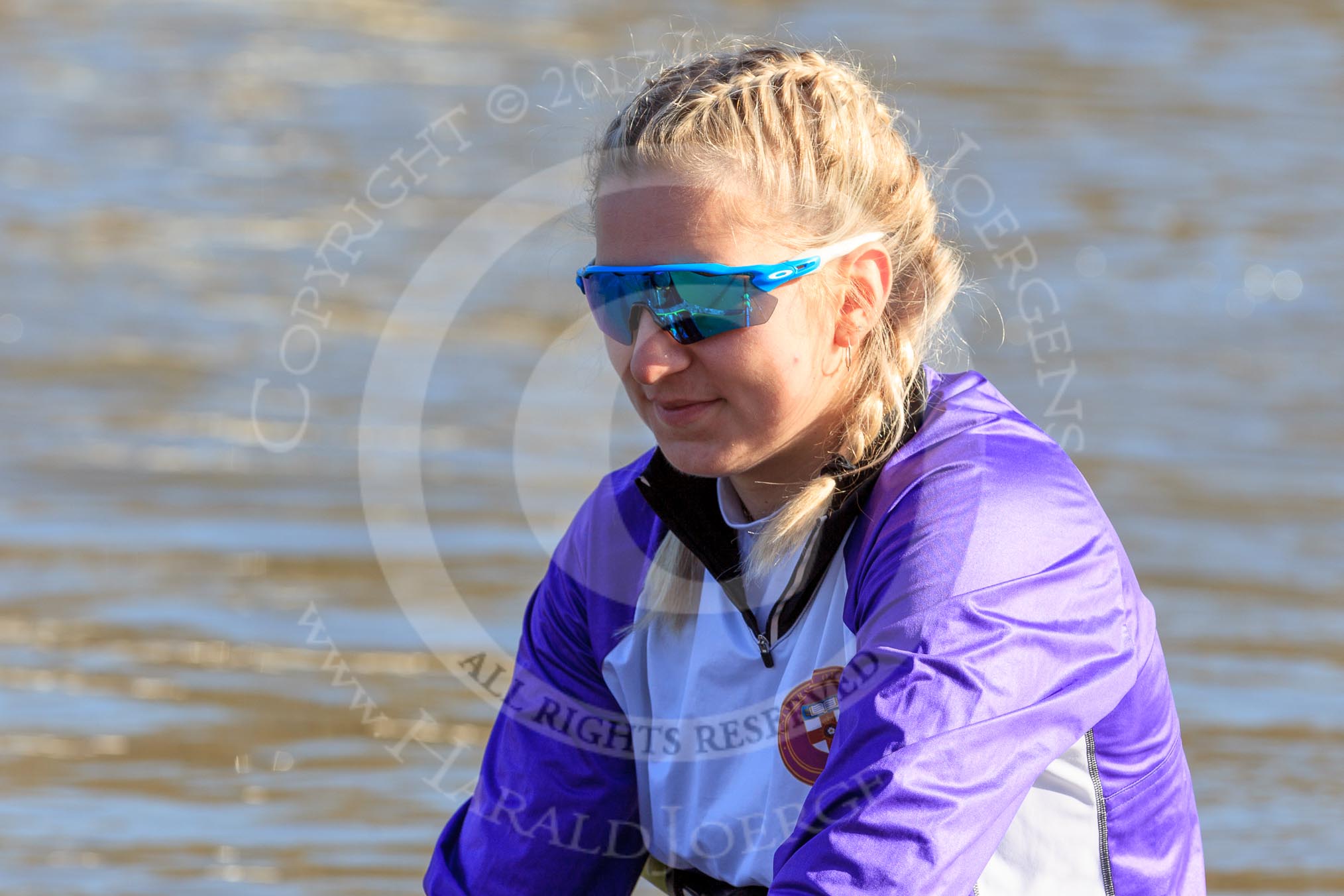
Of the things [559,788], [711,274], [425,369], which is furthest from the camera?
[425,369]

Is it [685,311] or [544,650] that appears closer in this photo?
[685,311]

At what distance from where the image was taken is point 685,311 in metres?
2.01

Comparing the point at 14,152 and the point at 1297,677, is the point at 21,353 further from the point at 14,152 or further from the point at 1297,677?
the point at 1297,677

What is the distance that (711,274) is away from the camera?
198cm

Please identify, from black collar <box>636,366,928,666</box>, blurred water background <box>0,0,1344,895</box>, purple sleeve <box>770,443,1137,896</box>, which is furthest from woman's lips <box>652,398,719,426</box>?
blurred water background <box>0,0,1344,895</box>

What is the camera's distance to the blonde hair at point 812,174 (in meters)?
2.01

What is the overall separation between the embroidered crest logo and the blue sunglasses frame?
1.30 feet

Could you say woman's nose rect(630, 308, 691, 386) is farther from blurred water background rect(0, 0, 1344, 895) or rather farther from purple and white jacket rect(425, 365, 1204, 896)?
blurred water background rect(0, 0, 1344, 895)

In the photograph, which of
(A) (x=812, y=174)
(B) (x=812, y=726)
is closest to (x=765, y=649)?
(B) (x=812, y=726)

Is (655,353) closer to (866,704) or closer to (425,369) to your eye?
(866,704)

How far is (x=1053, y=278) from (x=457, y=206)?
2516mm

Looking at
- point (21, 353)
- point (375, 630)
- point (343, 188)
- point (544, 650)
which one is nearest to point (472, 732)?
point (375, 630)

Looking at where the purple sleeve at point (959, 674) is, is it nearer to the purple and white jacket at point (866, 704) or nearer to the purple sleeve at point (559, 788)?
the purple and white jacket at point (866, 704)

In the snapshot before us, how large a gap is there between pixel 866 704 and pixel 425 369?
468 cm
